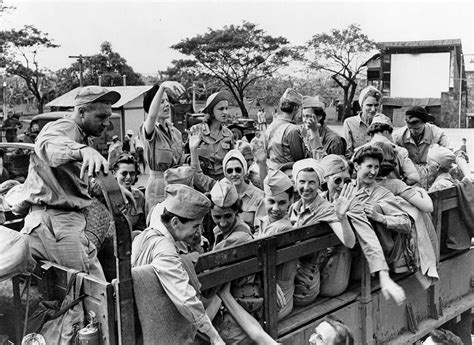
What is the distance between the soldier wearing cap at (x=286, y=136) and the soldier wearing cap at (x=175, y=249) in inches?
117

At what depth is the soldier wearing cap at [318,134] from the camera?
624cm

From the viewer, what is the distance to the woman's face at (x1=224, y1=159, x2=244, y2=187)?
5.27 meters

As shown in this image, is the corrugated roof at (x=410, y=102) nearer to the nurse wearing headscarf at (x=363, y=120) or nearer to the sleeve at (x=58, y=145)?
the nurse wearing headscarf at (x=363, y=120)

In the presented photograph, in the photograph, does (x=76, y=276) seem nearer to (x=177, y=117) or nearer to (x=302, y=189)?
(x=302, y=189)

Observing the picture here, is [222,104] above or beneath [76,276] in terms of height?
above

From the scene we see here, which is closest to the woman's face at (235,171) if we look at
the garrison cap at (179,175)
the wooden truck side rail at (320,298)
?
the garrison cap at (179,175)

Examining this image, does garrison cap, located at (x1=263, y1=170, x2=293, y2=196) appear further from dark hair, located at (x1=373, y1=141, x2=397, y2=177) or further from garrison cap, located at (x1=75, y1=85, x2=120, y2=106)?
garrison cap, located at (x1=75, y1=85, x2=120, y2=106)

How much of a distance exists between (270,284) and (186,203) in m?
0.92

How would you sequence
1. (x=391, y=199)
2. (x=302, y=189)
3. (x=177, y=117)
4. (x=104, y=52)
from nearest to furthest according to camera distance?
(x=302, y=189)
(x=391, y=199)
(x=177, y=117)
(x=104, y=52)

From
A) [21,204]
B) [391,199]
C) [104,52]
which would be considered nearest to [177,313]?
[21,204]

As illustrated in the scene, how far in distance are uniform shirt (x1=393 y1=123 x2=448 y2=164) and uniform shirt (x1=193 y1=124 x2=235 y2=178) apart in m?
1.81

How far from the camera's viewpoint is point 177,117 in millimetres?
26906

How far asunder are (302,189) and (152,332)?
5.96ft

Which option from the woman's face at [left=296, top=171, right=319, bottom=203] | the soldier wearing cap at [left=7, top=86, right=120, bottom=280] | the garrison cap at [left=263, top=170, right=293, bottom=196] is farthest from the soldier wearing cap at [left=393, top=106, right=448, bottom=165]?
the soldier wearing cap at [left=7, top=86, right=120, bottom=280]
